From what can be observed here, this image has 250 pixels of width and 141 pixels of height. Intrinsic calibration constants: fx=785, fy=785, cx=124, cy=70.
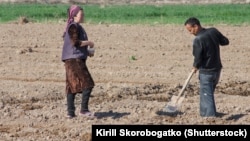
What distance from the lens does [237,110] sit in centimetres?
1154

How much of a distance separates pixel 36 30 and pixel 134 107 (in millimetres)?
14022

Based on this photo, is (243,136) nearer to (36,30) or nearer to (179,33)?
(179,33)

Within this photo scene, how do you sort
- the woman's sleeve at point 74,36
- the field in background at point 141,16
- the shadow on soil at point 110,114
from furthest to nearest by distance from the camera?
the field in background at point 141,16
the shadow on soil at point 110,114
the woman's sleeve at point 74,36

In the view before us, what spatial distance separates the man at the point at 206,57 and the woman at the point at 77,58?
4.76ft

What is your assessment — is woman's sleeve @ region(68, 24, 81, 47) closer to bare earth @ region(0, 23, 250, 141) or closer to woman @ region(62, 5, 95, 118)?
woman @ region(62, 5, 95, 118)

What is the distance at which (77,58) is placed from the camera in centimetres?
1091

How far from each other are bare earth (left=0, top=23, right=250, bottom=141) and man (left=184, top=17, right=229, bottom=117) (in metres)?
0.24

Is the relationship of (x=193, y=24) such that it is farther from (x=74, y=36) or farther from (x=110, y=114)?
(x=110, y=114)

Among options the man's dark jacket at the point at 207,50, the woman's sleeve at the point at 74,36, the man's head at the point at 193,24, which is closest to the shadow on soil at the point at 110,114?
the woman's sleeve at the point at 74,36

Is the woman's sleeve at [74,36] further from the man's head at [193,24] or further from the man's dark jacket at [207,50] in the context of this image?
the man's dark jacket at [207,50]

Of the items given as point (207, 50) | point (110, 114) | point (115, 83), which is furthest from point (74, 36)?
point (115, 83)

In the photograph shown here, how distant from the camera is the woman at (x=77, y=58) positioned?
1080 cm

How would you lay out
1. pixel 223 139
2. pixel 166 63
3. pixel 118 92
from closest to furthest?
pixel 223 139 → pixel 118 92 → pixel 166 63

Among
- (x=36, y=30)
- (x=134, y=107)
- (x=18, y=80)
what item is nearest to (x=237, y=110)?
(x=134, y=107)
